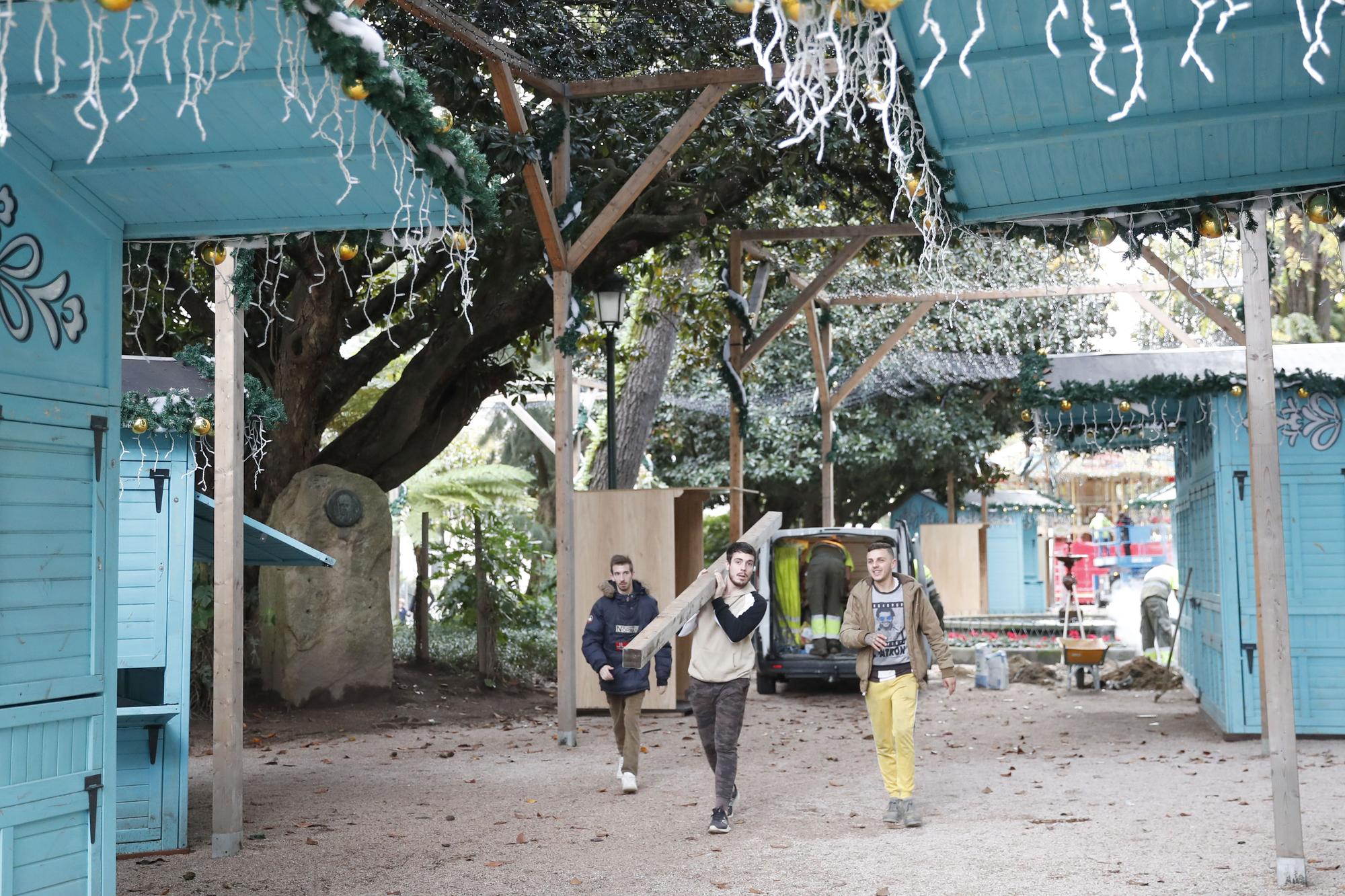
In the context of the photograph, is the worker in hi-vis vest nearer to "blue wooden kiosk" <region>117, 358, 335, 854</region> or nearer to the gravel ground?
the gravel ground

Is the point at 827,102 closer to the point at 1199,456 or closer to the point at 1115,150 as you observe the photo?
the point at 1115,150

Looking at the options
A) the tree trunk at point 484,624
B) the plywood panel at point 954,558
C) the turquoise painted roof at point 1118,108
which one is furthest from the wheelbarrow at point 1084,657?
the plywood panel at point 954,558

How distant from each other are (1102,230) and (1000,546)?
87.8 feet

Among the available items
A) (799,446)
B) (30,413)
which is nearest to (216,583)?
(30,413)

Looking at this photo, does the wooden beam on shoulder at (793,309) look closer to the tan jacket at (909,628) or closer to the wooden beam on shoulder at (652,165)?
the wooden beam on shoulder at (652,165)

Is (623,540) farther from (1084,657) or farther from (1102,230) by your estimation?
(1102,230)

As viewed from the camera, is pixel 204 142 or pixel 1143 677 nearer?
pixel 204 142

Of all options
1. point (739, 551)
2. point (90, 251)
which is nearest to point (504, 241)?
point (739, 551)

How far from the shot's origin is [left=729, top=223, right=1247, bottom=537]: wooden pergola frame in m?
13.7

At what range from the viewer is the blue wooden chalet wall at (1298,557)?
10.2 meters

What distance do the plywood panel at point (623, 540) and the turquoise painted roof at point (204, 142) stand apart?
7404 millimetres

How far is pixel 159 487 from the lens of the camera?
7.11 metres

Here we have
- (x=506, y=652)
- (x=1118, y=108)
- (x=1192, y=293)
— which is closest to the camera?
(x=1118, y=108)

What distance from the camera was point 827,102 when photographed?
3281mm
